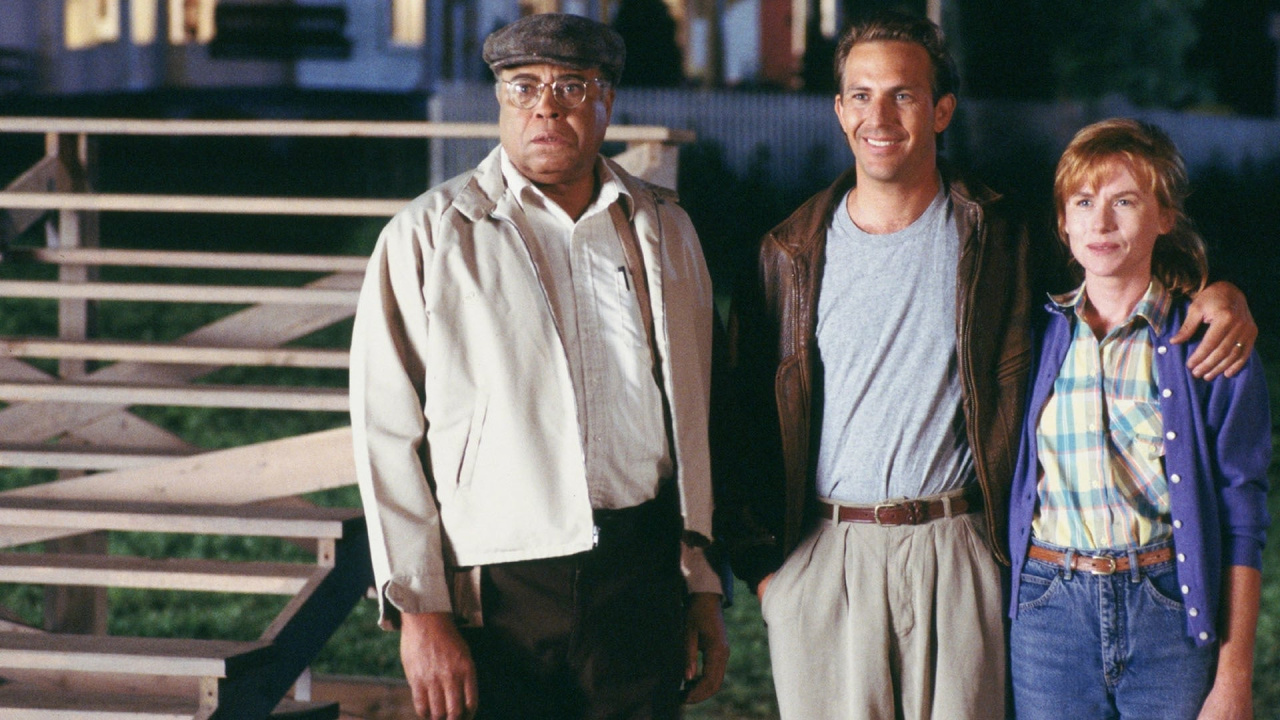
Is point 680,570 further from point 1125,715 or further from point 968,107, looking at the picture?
point 968,107

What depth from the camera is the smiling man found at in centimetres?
304

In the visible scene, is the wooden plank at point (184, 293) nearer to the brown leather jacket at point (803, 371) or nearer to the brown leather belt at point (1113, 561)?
the brown leather jacket at point (803, 371)

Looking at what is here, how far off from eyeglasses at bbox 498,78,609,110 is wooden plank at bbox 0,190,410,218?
2.49m

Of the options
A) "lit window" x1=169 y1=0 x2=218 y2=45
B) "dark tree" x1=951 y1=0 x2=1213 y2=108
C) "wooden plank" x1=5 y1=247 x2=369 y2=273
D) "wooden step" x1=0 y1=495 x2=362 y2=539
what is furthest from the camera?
"dark tree" x1=951 y1=0 x2=1213 y2=108

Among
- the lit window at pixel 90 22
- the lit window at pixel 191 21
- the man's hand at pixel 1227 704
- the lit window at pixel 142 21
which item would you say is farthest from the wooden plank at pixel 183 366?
the lit window at pixel 90 22

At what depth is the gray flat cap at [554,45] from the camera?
2.86 m

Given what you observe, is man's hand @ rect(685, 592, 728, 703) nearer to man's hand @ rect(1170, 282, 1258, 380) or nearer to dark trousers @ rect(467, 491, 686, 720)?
dark trousers @ rect(467, 491, 686, 720)

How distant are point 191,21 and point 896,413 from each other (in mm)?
17450

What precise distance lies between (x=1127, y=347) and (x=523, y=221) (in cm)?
130

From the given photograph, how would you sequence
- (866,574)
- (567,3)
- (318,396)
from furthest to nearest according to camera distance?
(567,3)
(318,396)
(866,574)

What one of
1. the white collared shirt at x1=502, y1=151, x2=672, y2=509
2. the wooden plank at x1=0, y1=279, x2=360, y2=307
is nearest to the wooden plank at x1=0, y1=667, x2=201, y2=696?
the wooden plank at x1=0, y1=279, x2=360, y2=307

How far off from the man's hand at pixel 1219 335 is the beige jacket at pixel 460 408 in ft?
4.17

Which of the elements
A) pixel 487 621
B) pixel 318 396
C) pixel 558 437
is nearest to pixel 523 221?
pixel 558 437

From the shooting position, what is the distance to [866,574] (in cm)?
307
